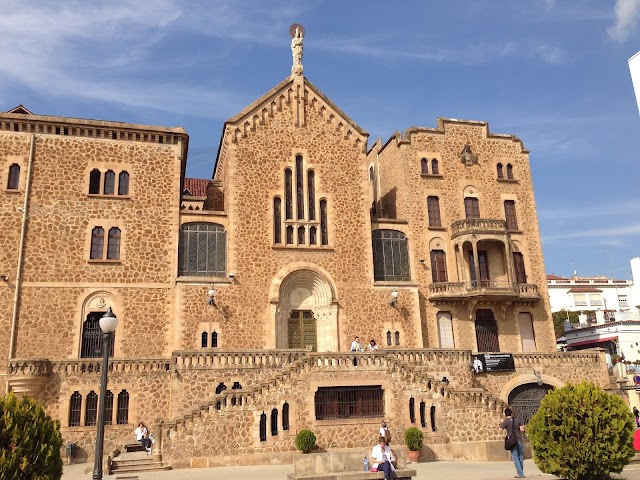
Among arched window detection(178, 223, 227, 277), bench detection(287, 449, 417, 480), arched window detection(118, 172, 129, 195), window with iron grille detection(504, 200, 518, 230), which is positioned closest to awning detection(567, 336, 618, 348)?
window with iron grille detection(504, 200, 518, 230)

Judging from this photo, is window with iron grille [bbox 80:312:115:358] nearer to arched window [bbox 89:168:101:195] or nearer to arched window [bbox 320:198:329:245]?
arched window [bbox 89:168:101:195]

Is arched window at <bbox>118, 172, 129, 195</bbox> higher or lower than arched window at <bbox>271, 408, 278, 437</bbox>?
higher

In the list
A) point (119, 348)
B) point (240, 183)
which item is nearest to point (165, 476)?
point (119, 348)

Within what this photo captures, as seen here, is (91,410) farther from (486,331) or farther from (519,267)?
(519,267)

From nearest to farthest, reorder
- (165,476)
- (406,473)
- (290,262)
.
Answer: (406,473)
(165,476)
(290,262)

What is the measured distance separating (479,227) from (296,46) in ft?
48.3

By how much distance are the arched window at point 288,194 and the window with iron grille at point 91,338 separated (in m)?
10.7

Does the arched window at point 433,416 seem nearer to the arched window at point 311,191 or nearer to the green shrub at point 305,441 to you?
the green shrub at point 305,441

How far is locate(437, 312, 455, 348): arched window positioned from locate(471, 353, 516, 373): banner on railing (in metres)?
3.28

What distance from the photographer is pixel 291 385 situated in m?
22.8

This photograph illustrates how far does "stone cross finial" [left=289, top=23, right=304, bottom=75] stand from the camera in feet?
109

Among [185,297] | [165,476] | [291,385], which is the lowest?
[165,476]

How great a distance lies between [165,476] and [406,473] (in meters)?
7.98

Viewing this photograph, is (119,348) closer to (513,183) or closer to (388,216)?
(388,216)
